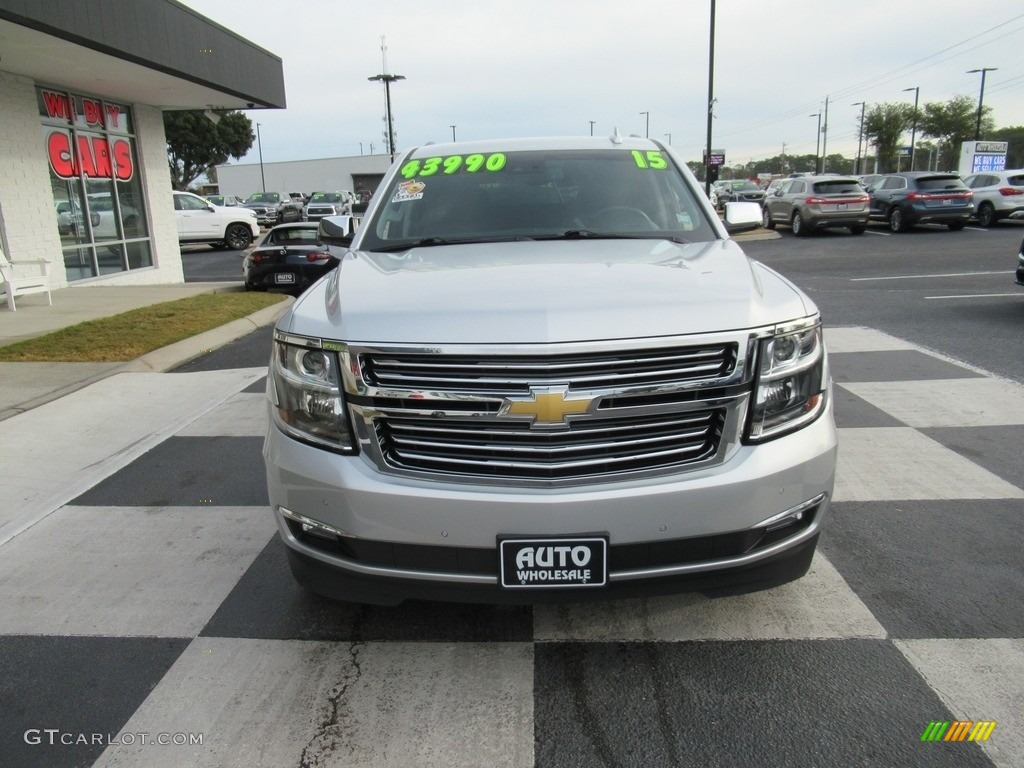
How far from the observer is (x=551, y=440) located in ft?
8.04

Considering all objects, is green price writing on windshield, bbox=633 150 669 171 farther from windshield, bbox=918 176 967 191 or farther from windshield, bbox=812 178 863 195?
windshield, bbox=918 176 967 191

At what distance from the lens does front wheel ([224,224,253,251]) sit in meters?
25.6

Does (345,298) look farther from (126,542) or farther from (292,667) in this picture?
(126,542)

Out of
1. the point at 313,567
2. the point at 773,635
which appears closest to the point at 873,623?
the point at 773,635

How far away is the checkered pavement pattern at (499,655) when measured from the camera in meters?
2.42

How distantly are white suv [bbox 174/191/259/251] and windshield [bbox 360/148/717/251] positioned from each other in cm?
2256

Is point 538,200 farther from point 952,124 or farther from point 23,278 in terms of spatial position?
point 952,124

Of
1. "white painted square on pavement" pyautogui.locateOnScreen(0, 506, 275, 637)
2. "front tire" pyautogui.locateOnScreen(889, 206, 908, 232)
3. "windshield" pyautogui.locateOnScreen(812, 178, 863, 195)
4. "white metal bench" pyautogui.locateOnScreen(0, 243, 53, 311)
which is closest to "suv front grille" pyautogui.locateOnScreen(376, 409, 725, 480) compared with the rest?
"white painted square on pavement" pyautogui.locateOnScreen(0, 506, 275, 637)

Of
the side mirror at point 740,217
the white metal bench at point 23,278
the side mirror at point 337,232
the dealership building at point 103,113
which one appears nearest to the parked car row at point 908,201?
the dealership building at point 103,113

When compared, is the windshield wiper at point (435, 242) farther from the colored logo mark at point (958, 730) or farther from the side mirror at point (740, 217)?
the colored logo mark at point (958, 730)

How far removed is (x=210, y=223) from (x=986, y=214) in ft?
75.8

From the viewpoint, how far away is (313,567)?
8.79 ft

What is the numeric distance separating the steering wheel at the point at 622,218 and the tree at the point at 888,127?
8035 cm

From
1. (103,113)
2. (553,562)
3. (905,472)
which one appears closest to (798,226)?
(103,113)
